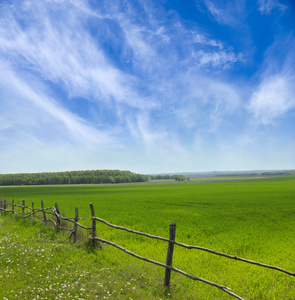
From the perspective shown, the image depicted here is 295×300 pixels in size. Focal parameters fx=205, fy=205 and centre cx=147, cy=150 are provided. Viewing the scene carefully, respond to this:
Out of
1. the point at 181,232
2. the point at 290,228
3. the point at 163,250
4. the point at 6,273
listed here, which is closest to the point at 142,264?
the point at 163,250

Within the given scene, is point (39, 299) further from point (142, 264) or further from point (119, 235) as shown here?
point (119, 235)

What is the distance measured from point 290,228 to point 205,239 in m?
7.25

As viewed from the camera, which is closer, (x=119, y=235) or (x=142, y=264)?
(x=142, y=264)

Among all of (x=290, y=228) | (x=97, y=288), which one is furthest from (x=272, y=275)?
(x=290, y=228)

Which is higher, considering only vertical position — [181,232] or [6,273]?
[6,273]

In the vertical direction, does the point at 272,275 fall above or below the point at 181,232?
above

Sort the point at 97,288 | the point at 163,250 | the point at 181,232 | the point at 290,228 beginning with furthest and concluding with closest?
→ the point at 290,228, the point at 181,232, the point at 163,250, the point at 97,288

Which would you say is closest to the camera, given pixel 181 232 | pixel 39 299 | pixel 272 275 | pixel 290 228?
pixel 39 299

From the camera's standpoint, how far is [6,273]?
614 centimetres

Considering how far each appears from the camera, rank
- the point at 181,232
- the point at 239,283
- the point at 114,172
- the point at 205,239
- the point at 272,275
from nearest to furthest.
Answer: the point at 239,283
the point at 272,275
the point at 205,239
the point at 181,232
the point at 114,172

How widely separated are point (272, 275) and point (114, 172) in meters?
153

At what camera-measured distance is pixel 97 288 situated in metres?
5.39

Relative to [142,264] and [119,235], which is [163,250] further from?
[119,235]

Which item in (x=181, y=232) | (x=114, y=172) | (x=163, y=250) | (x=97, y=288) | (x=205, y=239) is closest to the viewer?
(x=97, y=288)
